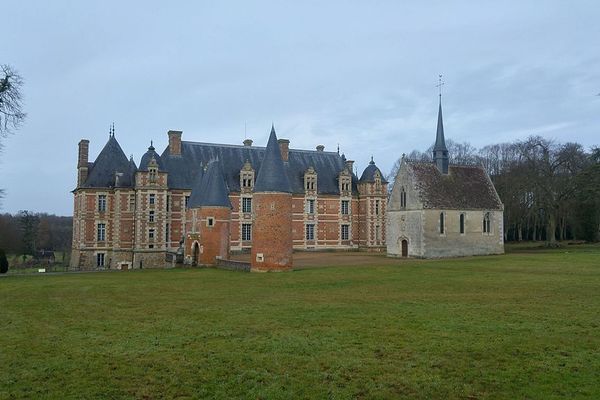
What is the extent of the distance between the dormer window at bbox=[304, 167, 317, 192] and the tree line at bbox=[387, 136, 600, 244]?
15.6m

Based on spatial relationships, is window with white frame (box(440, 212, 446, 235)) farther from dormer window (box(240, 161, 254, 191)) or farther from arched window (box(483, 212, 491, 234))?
dormer window (box(240, 161, 254, 191))

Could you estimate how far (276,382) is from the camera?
7035mm

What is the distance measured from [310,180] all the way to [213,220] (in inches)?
650

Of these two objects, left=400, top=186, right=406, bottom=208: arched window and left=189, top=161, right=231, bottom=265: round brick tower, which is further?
left=400, top=186, right=406, bottom=208: arched window

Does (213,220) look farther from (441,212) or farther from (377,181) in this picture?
(377,181)

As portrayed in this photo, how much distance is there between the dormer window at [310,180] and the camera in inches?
1767

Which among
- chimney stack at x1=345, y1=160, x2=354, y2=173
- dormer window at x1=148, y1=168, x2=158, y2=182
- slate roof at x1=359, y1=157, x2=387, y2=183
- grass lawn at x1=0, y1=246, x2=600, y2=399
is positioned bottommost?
grass lawn at x1=0, y1=246, x2=600, y2=399

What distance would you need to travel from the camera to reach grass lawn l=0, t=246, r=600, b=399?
270 inches

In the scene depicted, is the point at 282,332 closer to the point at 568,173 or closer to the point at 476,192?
the point at 476,192

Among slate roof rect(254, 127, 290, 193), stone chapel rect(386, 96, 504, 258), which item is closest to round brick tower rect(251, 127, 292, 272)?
slate roof rect(254, 127, 290, 193)

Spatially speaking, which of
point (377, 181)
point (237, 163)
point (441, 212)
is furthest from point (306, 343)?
point (377, 181)

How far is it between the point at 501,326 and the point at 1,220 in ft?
207

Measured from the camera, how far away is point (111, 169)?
39.4 metres

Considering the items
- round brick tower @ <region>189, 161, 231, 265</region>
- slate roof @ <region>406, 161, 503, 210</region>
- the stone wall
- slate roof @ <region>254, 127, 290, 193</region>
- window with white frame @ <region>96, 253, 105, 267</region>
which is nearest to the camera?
slate roof @ <region>254, 127, 290, 193</region>
